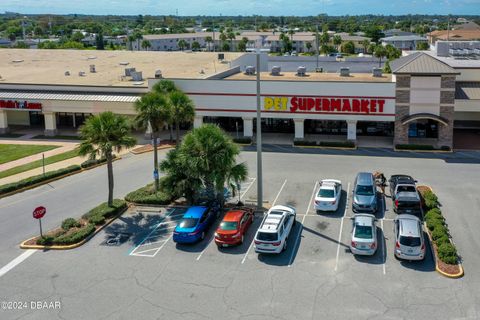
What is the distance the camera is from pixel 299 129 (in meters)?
50.7

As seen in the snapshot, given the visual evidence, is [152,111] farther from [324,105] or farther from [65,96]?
[65,96]

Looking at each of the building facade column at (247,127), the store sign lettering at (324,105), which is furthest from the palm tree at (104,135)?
the store sign lettering at (324,105)

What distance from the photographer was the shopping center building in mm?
47438

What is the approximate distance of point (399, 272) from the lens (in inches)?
979

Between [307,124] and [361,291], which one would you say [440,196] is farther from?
[307,124]

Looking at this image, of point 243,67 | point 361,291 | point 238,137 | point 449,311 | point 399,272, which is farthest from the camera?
point 243,67

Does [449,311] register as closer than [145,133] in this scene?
Yes

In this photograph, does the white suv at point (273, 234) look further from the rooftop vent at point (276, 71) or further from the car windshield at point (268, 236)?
the rooftop vent at point (276, 71)

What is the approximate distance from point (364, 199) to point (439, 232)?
588 centimetres

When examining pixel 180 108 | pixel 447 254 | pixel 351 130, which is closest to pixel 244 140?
pixel 351 130

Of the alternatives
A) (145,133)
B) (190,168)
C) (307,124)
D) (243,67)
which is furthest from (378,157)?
(243,67)

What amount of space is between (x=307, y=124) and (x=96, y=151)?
26.6m

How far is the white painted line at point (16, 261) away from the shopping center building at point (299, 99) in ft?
82.1

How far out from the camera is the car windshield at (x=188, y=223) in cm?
2879
